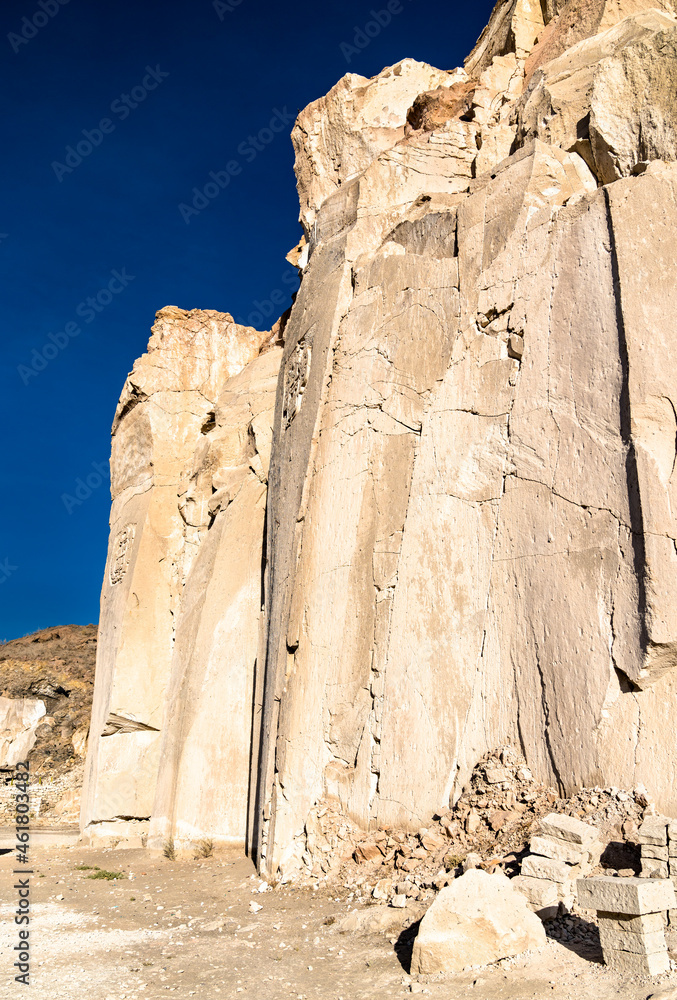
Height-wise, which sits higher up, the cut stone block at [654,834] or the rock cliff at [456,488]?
the rock cliff at [456,488]

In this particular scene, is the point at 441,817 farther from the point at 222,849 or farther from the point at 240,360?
the point at 240,360

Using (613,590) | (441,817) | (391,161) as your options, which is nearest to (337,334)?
(391,161)

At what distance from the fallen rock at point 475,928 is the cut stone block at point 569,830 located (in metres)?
0.73

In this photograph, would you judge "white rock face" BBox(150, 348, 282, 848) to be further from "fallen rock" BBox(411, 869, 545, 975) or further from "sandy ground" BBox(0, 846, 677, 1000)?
"fallen rock" BBox(411, 869, 545, 975)

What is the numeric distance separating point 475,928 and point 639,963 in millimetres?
927

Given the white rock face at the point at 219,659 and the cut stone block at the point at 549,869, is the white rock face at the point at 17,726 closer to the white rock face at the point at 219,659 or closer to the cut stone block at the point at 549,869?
the white rock face at the point at 219,659

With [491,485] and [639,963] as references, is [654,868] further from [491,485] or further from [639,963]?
[491,485]

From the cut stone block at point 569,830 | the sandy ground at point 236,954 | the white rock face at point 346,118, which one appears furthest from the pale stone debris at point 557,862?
the white rock face at point 346,118

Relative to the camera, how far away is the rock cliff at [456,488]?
20.2 feet

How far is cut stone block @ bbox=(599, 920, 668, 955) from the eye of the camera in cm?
401

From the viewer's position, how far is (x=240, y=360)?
15.8 m

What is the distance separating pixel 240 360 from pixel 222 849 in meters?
9.07

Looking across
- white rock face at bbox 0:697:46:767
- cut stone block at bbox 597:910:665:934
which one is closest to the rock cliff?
cut stone block at bbox 597:910:665:934

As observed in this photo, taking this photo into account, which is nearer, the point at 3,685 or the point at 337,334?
the point at 337,334
